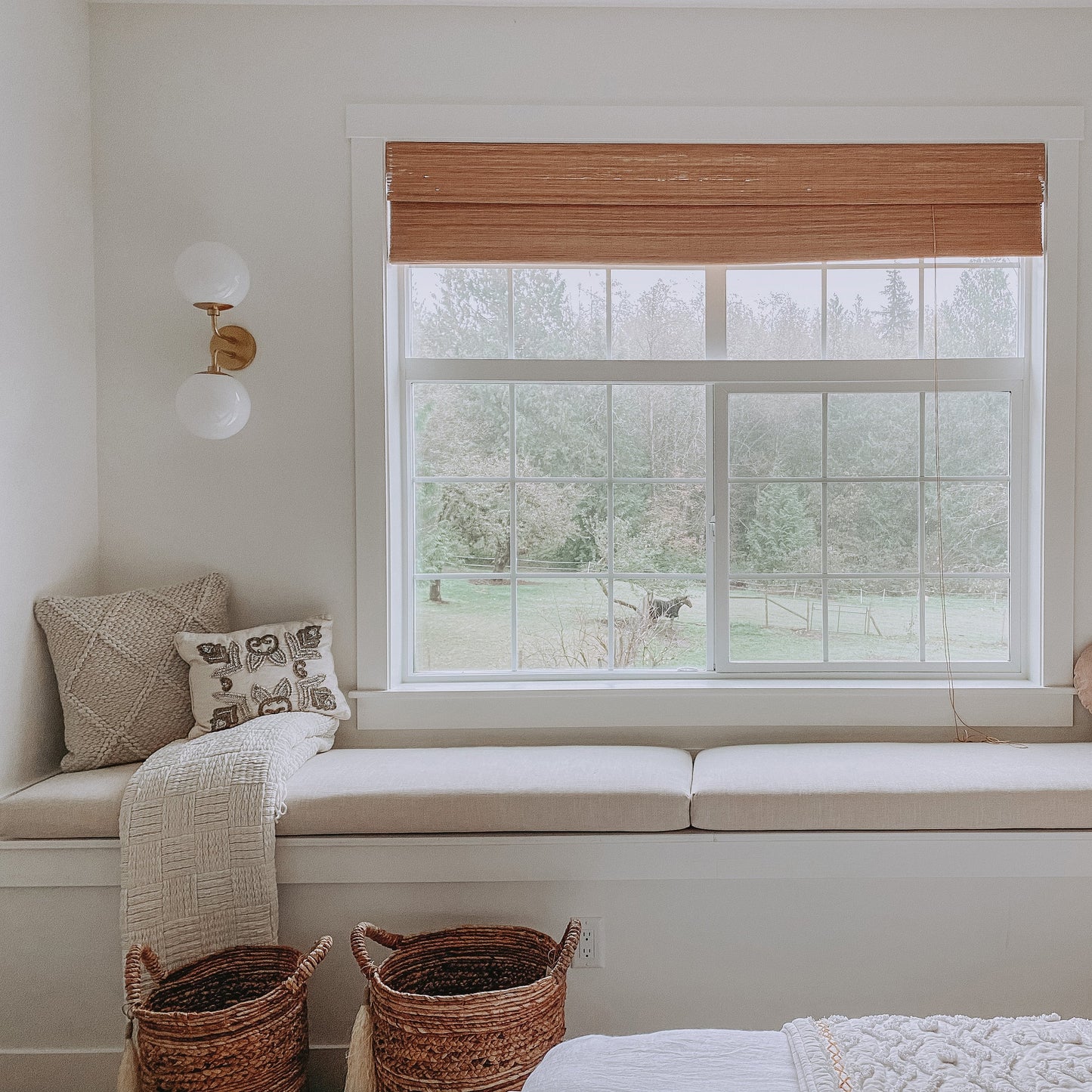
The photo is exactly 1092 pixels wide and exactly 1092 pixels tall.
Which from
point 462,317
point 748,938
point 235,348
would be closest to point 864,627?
point 748,938

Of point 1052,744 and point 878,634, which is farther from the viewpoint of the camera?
point 878,634

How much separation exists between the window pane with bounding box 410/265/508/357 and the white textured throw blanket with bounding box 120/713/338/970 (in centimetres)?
141

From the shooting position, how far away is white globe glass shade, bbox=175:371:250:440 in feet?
8.00

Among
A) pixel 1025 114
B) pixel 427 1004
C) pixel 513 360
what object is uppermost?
pixel 1025 114

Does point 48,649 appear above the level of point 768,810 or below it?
above

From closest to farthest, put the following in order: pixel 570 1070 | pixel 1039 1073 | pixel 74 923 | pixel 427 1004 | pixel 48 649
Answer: pixel 1039 1073 → pixel 570 1070 → pixel 427 1004 → pixel 74 923 → pixel 48 649

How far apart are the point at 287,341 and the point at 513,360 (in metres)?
0.69

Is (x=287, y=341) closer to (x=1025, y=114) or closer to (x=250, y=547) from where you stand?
(x=250, y=547)

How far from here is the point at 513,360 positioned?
279cm

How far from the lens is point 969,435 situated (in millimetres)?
2789

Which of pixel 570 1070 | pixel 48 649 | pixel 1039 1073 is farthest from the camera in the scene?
pixel 48 649

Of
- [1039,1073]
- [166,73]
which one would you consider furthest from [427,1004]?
[166,73]

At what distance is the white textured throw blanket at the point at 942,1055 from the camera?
991mm

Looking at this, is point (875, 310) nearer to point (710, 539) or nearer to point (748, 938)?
point (710, 539)
